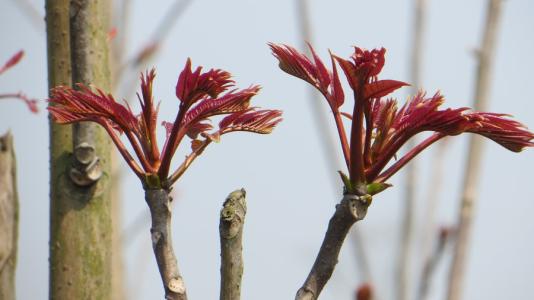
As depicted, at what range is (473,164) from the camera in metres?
2.50

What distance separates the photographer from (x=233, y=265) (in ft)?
2.77

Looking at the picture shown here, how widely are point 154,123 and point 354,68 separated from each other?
238 millimetres

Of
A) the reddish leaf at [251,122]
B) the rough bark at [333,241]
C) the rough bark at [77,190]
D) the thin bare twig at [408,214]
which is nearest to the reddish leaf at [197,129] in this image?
the reddish leaf at [251,122]

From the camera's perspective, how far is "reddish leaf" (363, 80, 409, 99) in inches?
31.4

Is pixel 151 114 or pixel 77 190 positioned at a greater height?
pixel 151 114

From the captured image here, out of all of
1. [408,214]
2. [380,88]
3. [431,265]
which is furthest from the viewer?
[408,214]

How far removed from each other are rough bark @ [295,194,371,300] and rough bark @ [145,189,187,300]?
14cm

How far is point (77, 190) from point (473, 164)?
1589mm

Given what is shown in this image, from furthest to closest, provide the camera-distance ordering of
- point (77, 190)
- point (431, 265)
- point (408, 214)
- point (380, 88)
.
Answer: point (408, 214), point (431, 265), point (77, 190), point (380, 88)

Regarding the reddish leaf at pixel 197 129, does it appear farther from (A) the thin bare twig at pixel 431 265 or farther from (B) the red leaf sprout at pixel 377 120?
(A) the thin bare twig at pixel 431 265

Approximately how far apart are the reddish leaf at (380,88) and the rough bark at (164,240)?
0.25 meters

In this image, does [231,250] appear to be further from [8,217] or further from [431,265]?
[431,265]

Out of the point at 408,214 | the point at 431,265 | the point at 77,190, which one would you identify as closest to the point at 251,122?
the point at 77,190

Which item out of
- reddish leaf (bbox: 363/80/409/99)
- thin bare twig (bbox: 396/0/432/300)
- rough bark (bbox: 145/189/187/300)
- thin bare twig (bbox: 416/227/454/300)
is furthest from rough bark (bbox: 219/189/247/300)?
thin bare twig (bbox: 396/0/432/300)
